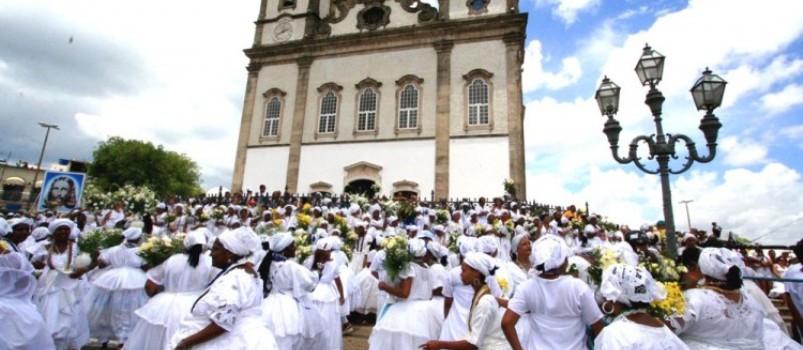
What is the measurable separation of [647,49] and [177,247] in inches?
358

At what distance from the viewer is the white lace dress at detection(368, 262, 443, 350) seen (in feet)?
14.1

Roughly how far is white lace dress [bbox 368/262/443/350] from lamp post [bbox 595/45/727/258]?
494cm

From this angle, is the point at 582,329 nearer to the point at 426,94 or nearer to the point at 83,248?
the point at 83,248

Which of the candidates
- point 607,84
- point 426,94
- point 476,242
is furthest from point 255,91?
point 476,242

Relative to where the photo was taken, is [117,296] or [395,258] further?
[117,296]

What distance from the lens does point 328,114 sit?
25953 millimetres

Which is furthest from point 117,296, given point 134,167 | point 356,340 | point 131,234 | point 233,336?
point 134,167

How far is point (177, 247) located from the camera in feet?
18.2

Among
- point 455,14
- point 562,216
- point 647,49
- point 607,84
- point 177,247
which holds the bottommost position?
point 177,247

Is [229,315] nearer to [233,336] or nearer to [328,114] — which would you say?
[233,336]

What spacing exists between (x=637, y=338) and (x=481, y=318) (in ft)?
3.77

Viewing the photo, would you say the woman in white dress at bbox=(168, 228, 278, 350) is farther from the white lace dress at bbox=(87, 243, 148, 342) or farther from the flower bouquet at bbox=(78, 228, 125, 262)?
the flower bouquet at bbox=(78, 228, 125, 262)

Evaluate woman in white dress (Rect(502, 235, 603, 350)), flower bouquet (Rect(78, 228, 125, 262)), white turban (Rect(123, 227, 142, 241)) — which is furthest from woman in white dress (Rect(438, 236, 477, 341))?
flower bouquet (Rect(78, 228, 125, 262))

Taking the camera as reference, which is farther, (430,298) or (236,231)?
(430,298)
